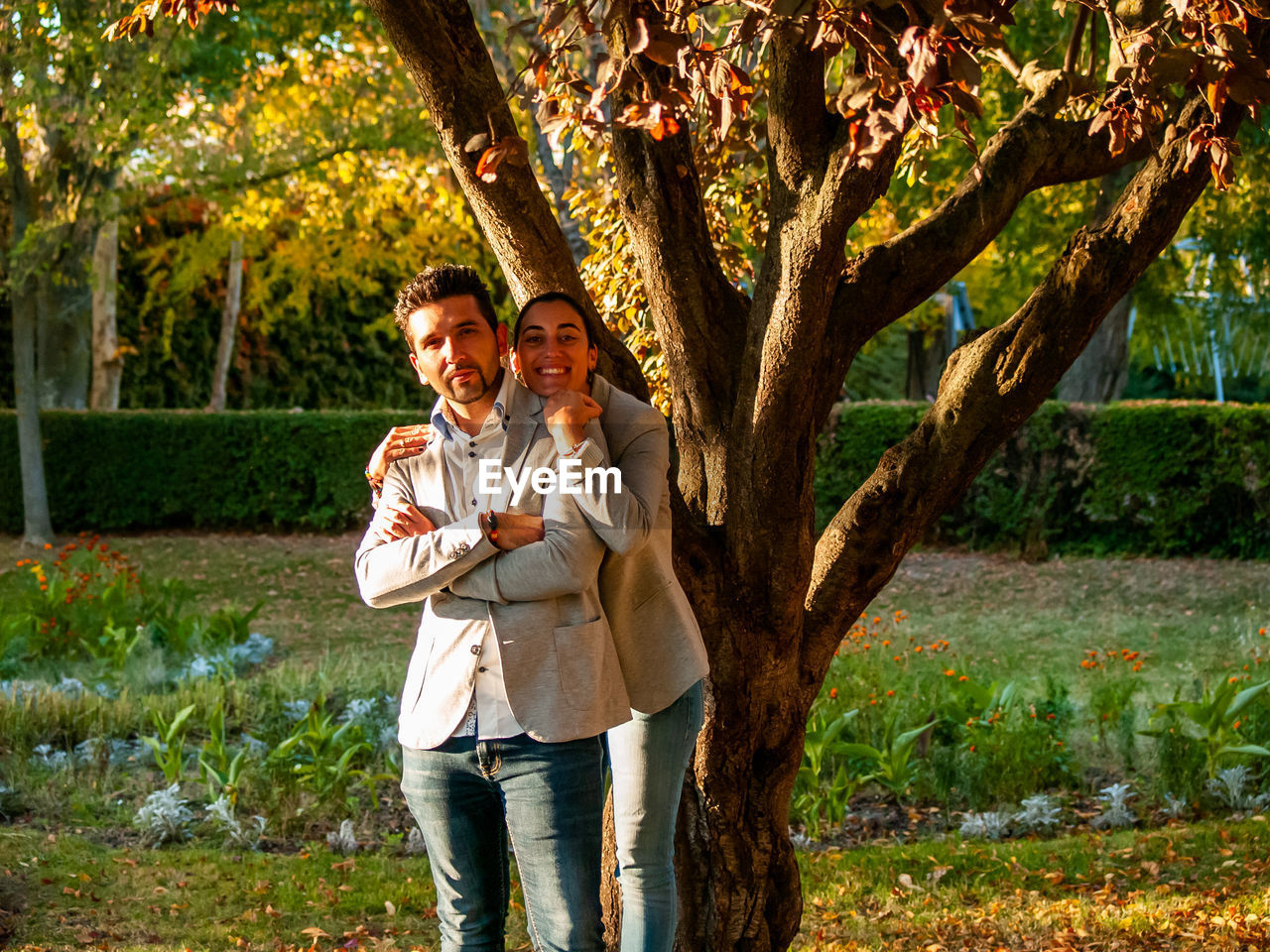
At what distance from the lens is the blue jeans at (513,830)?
2.26 meters

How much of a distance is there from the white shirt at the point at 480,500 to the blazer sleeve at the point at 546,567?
0.24 ft

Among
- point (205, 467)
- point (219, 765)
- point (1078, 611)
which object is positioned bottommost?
point (1078, 611)

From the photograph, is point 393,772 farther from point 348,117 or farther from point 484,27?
point 348,117

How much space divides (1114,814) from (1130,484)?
7.25m

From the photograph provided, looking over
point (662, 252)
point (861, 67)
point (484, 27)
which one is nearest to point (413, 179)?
point (484, 27)

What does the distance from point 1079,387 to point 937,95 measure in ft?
42.1

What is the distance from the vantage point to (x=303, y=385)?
18062 millimetres

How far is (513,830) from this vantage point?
2.29m

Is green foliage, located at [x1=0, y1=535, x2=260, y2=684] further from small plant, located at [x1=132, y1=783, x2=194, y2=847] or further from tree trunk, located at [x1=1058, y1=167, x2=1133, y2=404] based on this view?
tree trunk, located at [x1=1058, y1=167, x2=1133, y2=404]

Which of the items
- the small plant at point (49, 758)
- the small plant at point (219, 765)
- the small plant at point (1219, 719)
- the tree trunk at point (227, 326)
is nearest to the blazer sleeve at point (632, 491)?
the small plant at point (219, 765)

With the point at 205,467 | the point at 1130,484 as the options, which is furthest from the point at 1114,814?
the point at 205,467

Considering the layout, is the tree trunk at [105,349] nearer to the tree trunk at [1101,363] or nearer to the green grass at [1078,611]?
the green grass at [1078,611]

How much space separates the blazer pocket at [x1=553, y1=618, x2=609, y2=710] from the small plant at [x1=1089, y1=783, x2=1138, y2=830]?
11.6ft

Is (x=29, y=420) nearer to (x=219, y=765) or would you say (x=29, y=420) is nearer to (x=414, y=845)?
(x=219, y=765)
